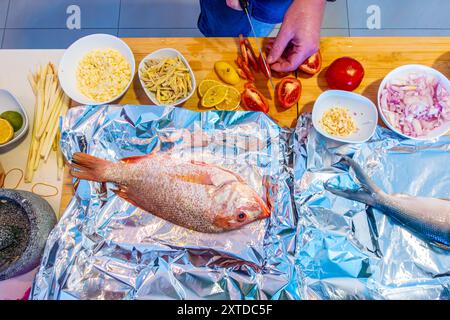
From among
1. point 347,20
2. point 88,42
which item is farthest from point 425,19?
point 88,42

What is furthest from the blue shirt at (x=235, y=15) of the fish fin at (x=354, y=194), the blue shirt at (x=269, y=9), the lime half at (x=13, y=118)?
the lime half at (x=13, y=118)

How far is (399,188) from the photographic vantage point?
1.60 m

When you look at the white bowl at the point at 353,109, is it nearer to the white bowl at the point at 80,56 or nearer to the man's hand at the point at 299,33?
the man's hand at the point at 299,33

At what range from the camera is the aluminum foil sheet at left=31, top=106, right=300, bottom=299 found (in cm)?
145

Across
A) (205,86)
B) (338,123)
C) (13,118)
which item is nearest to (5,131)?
(13,118)

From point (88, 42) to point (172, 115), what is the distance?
60cm

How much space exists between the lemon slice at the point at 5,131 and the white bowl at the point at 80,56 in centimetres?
32

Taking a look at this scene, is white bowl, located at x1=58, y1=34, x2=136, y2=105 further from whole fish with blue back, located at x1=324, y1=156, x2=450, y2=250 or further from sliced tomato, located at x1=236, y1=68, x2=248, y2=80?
whole fish with blue back, located at x1=324, y1=156, x2=450, y2=250

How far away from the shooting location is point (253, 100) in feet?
5.54

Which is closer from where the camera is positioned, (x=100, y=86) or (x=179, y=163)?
(x=179, y=163)

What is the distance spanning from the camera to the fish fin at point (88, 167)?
1.55m

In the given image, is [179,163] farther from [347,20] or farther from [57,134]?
[347,20]

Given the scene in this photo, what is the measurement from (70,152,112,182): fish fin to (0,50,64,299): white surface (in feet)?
0.61

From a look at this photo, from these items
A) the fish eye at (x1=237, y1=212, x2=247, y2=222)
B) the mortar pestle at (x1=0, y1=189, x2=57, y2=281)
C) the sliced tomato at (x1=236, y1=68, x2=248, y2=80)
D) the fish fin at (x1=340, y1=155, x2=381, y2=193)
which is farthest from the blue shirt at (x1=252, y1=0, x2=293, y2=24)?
the mortar pestle at (x1=0, y1=189, x2=57, y2=281)
